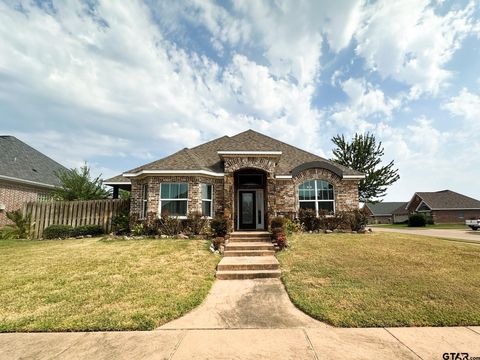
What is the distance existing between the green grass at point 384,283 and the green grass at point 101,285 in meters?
2.61

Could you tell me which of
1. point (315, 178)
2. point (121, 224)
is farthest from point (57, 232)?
point (315, 178)

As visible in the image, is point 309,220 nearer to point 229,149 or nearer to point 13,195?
point 229,149

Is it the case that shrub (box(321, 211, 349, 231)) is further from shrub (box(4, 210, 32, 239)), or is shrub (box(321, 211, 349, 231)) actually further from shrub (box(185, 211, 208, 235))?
shrub (box(4, 210, 32, 239))

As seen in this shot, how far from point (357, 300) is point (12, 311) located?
671 centimetres

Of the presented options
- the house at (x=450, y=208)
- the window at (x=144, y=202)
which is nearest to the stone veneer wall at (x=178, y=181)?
the window at (x=144, y=202)

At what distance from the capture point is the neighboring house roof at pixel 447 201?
40.8m

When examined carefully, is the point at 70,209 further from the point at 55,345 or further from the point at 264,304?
the point at 264,304

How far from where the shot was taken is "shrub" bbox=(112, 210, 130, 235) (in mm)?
13248

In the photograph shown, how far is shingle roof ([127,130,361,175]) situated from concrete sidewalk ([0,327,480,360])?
9408 mm

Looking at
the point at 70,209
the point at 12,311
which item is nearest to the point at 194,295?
the point at 12,311

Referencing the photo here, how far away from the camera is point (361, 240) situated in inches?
428

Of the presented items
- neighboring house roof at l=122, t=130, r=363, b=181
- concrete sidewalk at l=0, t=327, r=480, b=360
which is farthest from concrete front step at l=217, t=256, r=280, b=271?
neighboring house roof at l=122, t=130, r=363, b=181

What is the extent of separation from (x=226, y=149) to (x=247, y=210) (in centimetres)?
378

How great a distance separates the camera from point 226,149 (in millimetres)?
13164
